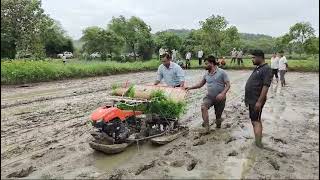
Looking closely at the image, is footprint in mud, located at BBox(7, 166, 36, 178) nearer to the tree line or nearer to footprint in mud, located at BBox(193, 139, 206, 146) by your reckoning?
footprint in mud, located at BBox(193, 139, 206, 146)

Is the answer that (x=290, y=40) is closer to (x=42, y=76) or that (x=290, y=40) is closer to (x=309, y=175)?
(x=42, y=76)

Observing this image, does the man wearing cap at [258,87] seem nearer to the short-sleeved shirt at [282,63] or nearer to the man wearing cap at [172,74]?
the man wearing cap at [172,74]

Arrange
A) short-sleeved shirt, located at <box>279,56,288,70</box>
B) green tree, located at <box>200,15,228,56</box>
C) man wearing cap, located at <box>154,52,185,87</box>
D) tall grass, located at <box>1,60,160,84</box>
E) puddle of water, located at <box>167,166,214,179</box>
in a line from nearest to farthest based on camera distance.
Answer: puddle of water, located at <box>167,166,214,179</box> → man wearing cap, located at <box>154,52,185,87</box> → short-sleeved shirt, located at <box>279,56,288,70</box> → tall grass, located at <box>1,60,160,84</box> → green tree, located at <box>200,15,228,56</box>

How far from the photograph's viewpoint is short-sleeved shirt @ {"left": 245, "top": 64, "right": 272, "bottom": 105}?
7.83 metres

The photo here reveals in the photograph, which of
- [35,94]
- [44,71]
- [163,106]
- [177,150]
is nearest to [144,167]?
[177,150]

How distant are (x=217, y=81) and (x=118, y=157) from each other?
2.91m

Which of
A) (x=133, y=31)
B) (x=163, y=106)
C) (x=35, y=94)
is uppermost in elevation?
(x=133, y=31)

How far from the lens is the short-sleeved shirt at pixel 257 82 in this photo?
783cm

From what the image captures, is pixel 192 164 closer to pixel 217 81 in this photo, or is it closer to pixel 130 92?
pixel 130 92

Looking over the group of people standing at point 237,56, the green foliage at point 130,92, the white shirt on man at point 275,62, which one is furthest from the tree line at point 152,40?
the green foliage at point 130,92

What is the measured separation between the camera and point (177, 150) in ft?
26.4

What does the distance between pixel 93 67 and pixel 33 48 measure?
4010 millimetres

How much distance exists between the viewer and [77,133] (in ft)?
31.8

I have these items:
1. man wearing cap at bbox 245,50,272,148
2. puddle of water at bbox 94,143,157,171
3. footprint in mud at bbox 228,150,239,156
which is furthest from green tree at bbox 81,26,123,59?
footprint in mud at bbox 228,150,239,156
